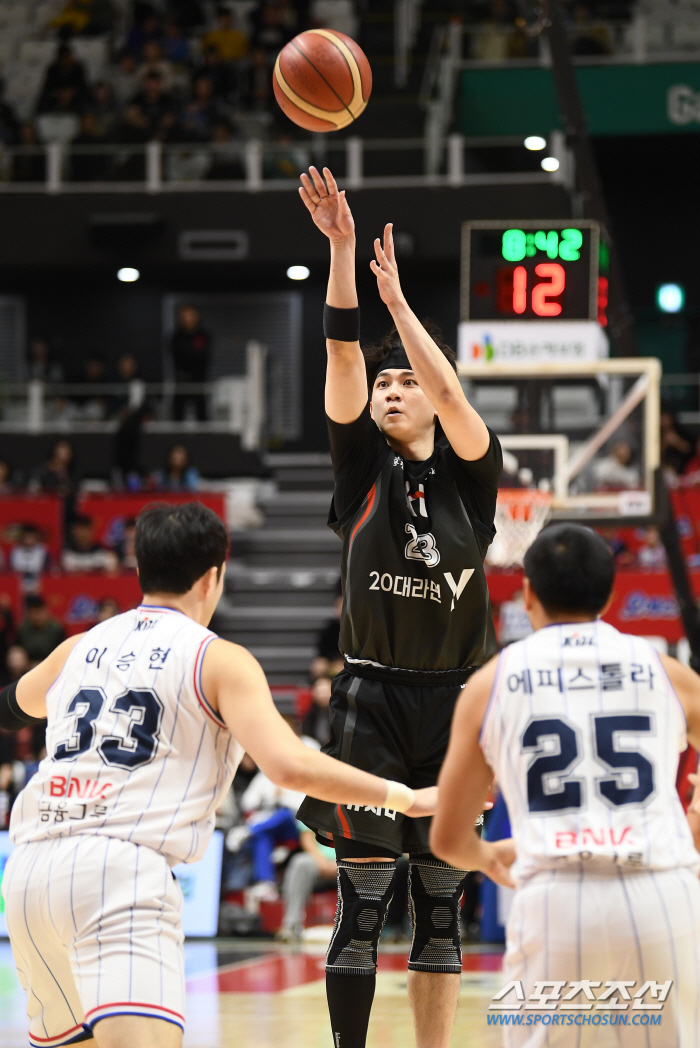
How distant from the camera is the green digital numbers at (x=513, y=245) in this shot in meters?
9.80

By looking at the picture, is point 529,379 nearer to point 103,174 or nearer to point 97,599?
point 97,599

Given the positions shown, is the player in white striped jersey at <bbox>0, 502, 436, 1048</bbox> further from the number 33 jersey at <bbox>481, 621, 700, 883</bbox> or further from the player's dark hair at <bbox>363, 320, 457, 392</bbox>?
the player's dark hair at <bbox>363, 320, 457, 392</bbox>

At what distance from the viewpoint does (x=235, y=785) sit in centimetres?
1113

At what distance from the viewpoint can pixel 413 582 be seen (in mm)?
3934

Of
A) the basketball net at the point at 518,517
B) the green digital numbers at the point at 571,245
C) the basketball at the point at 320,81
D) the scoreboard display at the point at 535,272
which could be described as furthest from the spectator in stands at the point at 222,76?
the basketball at the point at 320,81

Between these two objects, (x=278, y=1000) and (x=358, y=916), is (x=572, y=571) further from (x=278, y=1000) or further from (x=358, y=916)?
(x=278, y=1000)

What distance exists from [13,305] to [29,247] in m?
2.94

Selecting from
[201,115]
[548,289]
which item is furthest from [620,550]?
[201,115]

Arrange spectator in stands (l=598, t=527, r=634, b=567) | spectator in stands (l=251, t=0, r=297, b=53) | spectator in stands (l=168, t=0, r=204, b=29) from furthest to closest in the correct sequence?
spectator in stands (l=168, t=0, r=204, b=29)
spectator in stands (l=251, t=0, r=297, b=53)
spectator in stands (l=598, t=527, r=634, b=567)

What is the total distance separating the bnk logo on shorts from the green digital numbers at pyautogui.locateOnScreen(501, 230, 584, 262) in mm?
7674

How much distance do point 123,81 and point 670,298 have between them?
31.5ft

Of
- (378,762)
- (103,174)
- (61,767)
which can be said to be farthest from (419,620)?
(103,174)

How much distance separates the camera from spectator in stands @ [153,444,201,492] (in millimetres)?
16500

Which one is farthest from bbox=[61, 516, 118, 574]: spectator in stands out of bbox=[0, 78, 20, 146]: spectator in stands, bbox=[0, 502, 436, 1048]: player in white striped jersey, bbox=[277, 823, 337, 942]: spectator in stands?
bbox=[0, 502, 436, 1048]: player in white striped jersey
